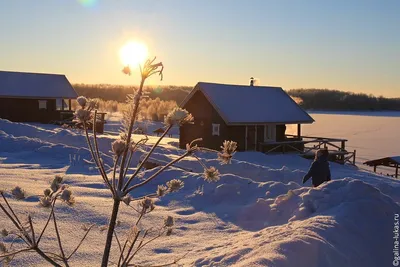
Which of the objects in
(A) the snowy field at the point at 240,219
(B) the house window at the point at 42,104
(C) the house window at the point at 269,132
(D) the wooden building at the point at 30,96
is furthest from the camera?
(B) the house window at the point at 42,104

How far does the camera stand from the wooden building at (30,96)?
33.7 metres

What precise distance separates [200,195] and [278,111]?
18.2 meters

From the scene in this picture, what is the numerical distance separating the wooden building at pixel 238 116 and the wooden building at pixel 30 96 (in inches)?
541

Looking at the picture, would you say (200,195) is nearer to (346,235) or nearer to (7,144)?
(346,235)

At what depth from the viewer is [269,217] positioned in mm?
7941

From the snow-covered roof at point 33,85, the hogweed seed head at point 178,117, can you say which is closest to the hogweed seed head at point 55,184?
the hogweed seed head at point 178,117

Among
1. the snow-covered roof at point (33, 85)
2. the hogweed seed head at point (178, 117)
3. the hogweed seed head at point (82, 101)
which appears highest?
the snow-covered roof at point (33, 85)

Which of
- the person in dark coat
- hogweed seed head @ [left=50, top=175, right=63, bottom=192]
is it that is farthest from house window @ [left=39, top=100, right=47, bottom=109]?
hogweed seed head @ [left=50, top=175, right=63, bottom=192]

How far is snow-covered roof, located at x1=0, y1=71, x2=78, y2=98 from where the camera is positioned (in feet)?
111

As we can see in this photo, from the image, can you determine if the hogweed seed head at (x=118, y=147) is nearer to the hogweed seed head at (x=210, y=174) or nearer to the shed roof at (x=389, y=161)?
the hogweed seed head at (x=210, y=174)

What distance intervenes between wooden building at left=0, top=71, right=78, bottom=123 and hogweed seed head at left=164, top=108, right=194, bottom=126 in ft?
112

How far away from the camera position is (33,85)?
35125 mm

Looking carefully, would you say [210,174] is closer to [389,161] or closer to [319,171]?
[319,171]

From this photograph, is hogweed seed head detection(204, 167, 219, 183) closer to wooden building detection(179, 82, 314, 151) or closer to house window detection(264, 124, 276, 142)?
wooden building detection(179, 82, 314, 151)
